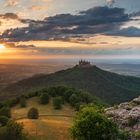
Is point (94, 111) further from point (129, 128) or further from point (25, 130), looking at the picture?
point (25, 130)

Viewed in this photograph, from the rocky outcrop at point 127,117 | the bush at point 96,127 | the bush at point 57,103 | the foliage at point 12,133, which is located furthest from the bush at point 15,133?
the bush at point 57,103

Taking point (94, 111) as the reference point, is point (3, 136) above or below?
below

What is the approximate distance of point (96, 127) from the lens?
5462cm

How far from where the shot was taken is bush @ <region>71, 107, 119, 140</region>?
178 ft

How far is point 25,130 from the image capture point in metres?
85.2

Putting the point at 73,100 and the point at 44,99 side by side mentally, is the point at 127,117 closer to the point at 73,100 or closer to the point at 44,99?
the point at 73,100

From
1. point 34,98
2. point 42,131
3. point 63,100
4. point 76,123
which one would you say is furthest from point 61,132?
point 34,98

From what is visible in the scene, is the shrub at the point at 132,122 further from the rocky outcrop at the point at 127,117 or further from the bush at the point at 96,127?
the bush at the point at 96,127

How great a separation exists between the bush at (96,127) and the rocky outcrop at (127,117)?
77.2 inches

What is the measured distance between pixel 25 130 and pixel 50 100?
3017 inches

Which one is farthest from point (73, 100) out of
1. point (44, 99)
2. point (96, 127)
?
point (96, 127)

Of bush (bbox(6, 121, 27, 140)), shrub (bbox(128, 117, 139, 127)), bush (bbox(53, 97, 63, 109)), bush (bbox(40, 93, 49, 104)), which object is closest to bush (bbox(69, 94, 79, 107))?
bush (bbox(53, 97, 63, 109))

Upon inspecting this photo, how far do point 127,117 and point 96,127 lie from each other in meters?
5.18

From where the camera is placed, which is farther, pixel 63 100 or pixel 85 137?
pixel 63 100
